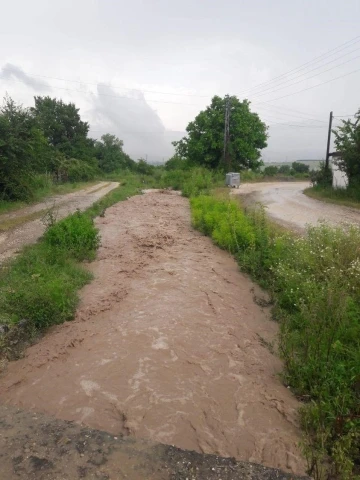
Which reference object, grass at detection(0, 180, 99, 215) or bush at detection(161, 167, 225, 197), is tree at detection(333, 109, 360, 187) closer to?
bush at detection(161, 167, 225, 197)

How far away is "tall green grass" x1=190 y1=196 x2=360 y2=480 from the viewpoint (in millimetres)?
3512

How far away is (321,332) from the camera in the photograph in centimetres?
466

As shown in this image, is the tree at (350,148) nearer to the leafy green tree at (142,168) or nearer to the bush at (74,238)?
the bush at (74,238)

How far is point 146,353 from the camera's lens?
210 inches

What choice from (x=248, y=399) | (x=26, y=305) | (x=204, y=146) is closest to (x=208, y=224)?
(x=26, y=305)

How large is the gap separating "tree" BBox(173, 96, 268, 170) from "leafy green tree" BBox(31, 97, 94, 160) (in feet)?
50.2

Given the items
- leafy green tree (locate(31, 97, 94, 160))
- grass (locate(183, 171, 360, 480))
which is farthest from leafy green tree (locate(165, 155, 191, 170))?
grass (locate(183, 171, 360, 480))

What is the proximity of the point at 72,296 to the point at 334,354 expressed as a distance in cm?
448

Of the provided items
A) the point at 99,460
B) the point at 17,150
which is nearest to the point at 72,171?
the point at 17,150

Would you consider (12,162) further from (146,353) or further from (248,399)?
(248,399)

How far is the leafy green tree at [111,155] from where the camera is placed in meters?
54.1

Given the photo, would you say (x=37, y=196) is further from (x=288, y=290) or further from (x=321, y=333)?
(x=321, y=333)

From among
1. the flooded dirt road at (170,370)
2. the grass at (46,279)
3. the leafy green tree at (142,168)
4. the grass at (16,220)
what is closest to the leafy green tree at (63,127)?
A: the leafy green tree at (142,168)

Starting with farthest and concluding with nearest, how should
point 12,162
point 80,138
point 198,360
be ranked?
point 80,138, point 12,162, point 198,360
